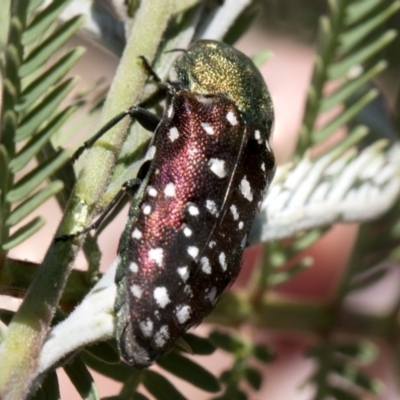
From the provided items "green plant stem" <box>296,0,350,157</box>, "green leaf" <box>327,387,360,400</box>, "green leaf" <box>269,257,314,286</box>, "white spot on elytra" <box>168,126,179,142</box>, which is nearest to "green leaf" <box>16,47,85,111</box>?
"white spot on elytra" <box>168,126,179,142</box>

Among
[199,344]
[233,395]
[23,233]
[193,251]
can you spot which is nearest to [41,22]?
[23,233]

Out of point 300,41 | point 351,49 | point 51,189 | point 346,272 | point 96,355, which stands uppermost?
point 300,41

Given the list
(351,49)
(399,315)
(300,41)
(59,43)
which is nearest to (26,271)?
(59,43)

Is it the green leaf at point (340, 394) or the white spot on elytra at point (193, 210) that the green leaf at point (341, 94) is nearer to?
the white spot on elytra at point (193, 210)

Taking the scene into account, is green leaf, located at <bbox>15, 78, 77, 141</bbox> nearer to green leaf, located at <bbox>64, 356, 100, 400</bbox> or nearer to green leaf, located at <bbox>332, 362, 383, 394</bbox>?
green leaf, located at <bbox>64, 356, 100, 400</bbox>

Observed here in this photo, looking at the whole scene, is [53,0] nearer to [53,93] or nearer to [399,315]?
[53,93]

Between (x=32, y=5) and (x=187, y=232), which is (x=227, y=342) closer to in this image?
(x=187, y=232)
